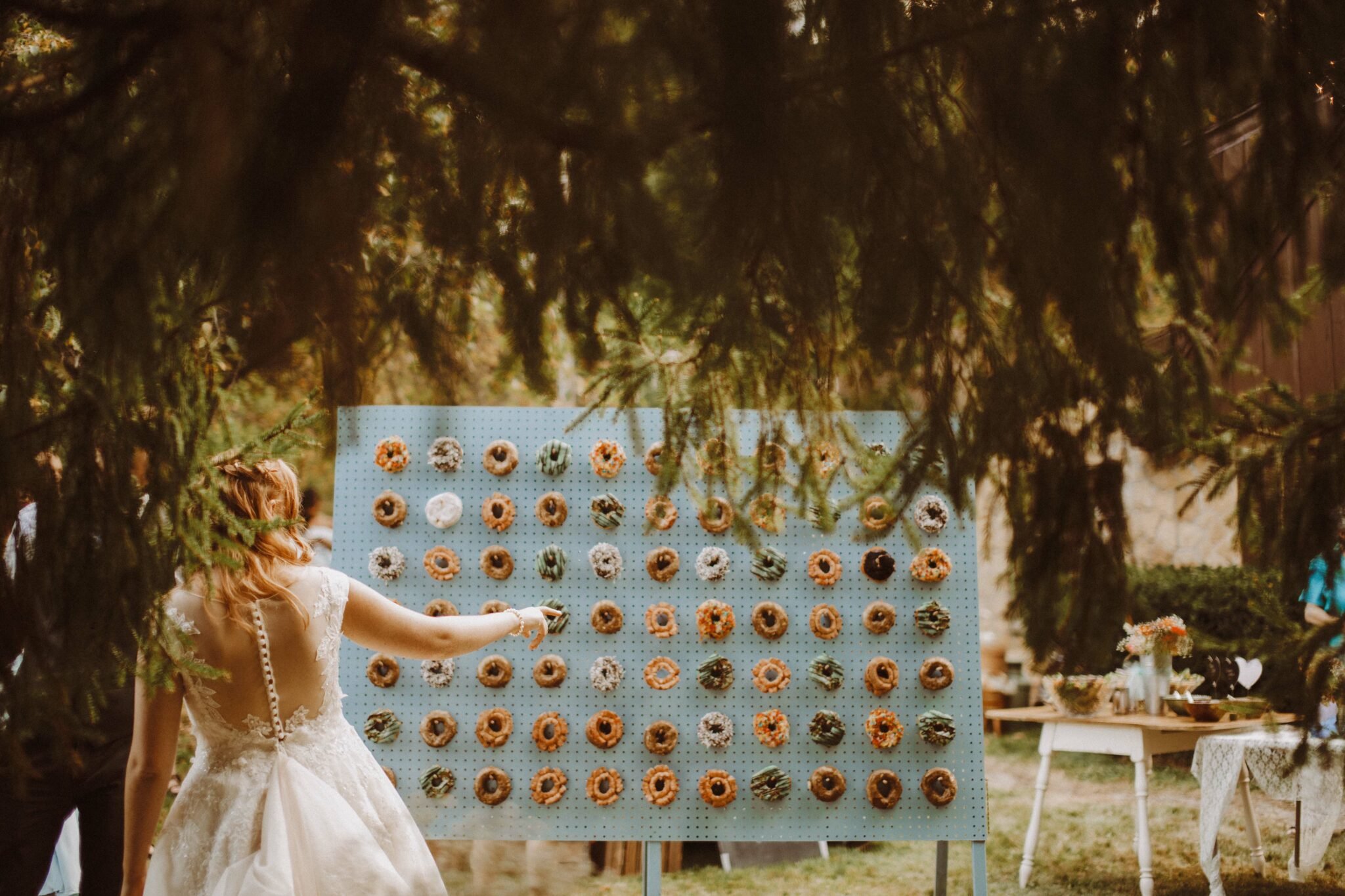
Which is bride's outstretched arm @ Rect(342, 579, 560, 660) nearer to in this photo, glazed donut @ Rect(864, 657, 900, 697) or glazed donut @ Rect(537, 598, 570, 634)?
glazed donut @ Rect(537, 598, 570, 634)

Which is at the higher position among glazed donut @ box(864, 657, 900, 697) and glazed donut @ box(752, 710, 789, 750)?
glazed donut @ box(864, 657, 900, 697)

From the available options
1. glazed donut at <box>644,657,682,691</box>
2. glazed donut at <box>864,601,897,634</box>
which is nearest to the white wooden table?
glazed donut at <box>864,601,897,634</box>

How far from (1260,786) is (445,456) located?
3963 mm

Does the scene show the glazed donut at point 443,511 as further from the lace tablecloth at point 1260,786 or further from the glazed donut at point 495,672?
the lace tablecloth at point 1260,786

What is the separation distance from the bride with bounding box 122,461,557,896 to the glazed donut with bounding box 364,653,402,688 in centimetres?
160

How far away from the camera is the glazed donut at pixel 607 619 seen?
4.54 metres

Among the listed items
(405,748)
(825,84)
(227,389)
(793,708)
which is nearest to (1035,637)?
(825,84)

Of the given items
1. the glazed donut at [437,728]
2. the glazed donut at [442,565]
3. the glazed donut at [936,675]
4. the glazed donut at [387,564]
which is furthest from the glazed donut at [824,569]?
the glazed donut at [387,564]

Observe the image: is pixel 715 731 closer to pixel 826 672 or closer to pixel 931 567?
pixel 826 672

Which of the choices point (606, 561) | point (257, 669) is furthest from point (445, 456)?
point (257, 669)

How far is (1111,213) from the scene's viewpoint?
1.78 metres

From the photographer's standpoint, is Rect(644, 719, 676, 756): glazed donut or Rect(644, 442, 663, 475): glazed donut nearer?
Rect(644, 719, 676, 756): glazed donut

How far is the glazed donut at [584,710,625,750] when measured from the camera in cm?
441

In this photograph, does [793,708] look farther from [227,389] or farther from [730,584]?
[227,389]
